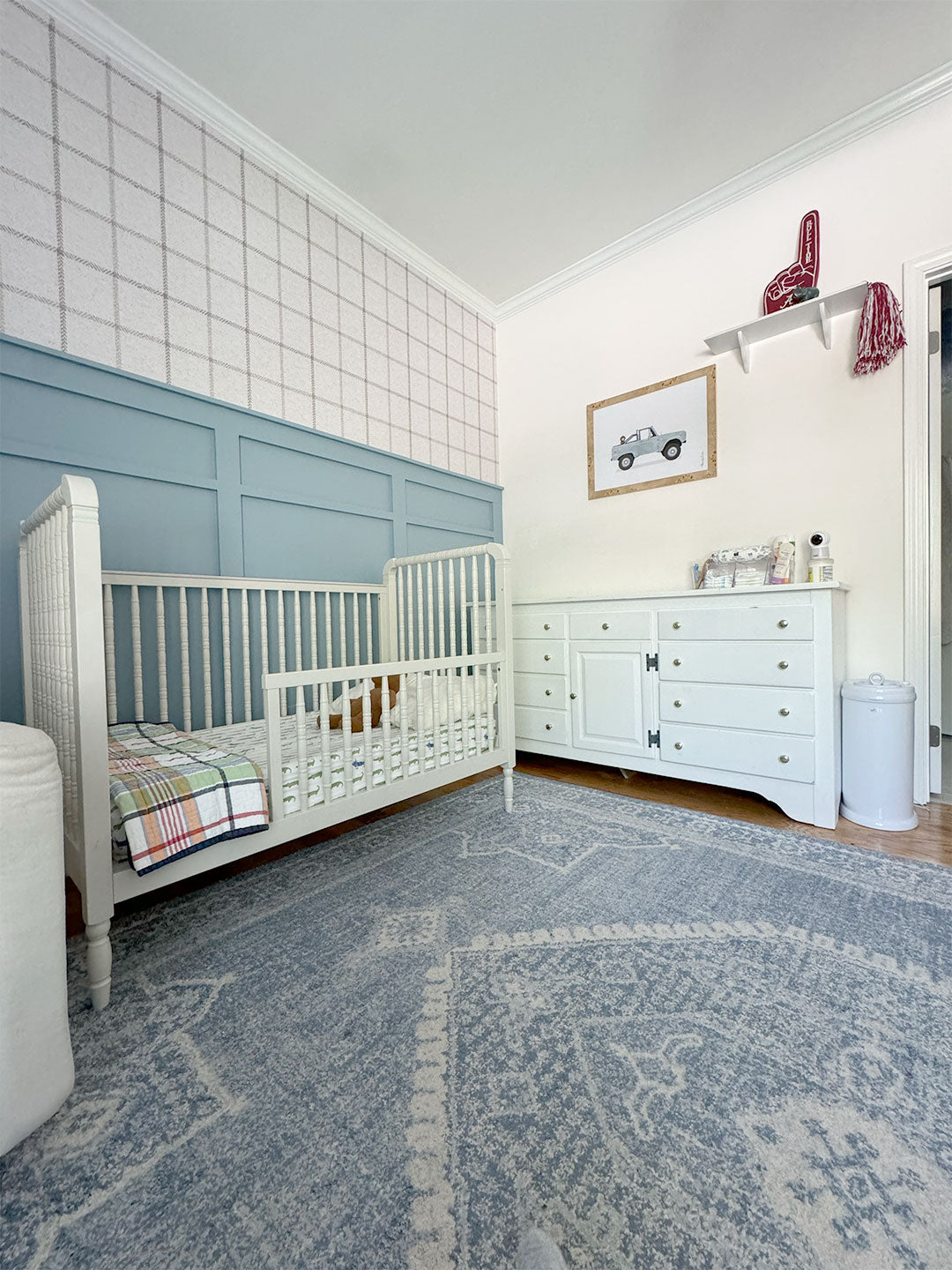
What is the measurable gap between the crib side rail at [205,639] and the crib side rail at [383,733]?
263 millimetres

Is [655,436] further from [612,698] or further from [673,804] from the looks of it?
[673,804]

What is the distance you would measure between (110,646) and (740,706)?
7.26ft

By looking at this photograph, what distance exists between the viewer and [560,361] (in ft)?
9.92

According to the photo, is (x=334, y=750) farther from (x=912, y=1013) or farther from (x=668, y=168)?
(x=668, y=168)

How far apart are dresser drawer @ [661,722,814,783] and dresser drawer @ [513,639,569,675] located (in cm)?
55

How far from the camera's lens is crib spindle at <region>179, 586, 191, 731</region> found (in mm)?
1821

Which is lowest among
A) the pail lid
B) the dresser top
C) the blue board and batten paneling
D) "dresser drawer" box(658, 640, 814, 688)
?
the pail lid

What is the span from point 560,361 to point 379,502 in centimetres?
139

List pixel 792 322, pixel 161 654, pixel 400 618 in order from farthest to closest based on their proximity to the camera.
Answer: pixel 400 618
pixel 792 322
pixel 161 654

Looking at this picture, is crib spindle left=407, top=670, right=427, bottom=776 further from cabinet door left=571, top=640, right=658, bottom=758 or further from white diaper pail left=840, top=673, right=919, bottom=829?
white diaper pail left=840, top=673, right=919, bottom=829

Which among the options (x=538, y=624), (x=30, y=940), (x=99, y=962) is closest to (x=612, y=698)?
(x=538, y=624)

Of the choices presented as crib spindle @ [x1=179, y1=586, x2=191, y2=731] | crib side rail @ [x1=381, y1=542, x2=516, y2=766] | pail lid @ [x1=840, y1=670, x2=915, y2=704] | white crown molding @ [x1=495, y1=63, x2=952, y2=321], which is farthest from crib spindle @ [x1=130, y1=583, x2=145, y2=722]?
white crown molding @ [x1=495, y1=63, x2=952, y2=321]

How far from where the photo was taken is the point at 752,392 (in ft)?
7.84

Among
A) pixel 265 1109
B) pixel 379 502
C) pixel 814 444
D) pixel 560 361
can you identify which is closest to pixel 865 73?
pixel 814 444
